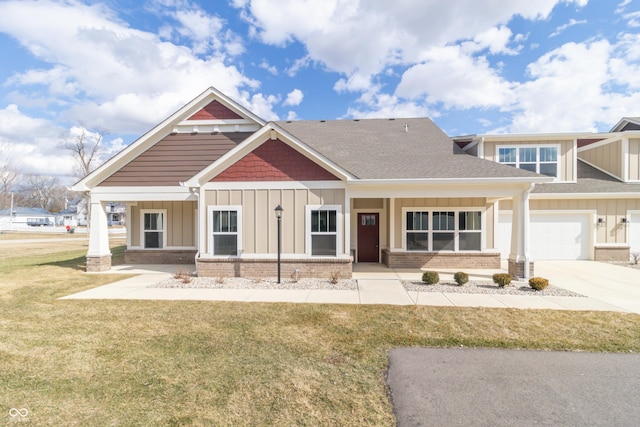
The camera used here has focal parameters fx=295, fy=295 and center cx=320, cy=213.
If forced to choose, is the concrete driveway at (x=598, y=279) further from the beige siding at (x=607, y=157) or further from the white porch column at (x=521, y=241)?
the beige siding at (x=607, y=157)

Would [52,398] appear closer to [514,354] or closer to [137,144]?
[514,354]

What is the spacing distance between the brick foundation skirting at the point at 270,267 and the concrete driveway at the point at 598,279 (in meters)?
6.75

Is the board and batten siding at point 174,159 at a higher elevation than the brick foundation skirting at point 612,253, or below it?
higher

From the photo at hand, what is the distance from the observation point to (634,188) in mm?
12852

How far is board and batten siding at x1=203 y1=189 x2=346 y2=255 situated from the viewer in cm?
986

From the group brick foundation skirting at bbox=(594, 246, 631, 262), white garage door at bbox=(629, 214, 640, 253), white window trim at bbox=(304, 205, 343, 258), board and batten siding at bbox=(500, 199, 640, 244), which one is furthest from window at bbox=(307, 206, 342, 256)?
white garage door at bbox=(629, 214, 640, 253)

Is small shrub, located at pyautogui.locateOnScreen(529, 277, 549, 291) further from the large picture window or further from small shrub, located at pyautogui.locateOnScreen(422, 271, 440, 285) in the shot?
the large picture window

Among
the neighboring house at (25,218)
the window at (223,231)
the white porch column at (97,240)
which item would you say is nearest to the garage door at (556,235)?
the window at (223,231)

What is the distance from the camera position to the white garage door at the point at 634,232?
12.9 meters


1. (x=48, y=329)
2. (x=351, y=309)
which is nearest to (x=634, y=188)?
(x=351, y=309)

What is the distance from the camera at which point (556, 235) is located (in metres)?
13.2

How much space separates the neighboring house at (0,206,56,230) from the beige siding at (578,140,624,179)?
77.2 meters

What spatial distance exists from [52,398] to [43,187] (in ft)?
360

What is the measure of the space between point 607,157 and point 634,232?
367 centimetres
